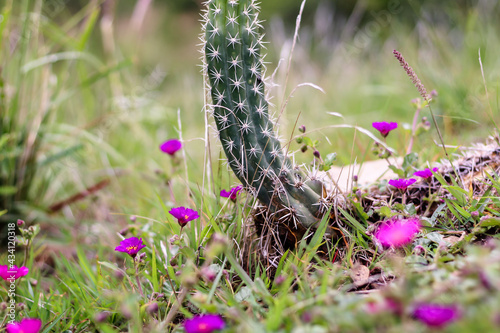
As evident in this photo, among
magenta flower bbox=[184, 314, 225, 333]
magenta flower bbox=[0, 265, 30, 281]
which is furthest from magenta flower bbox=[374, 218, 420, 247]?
magenta flower bbox=[0, 265, 30, 281]

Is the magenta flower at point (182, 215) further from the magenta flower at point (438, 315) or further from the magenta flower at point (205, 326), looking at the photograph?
the magenta flower at point (438, 315)

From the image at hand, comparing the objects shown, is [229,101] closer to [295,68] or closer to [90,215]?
[90,215]

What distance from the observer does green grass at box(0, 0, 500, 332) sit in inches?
35.8

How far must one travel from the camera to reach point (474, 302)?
732 mm

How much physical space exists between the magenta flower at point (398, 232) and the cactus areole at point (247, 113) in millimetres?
220

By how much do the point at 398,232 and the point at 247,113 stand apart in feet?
1.84

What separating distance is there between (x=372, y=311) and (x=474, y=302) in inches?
6.6

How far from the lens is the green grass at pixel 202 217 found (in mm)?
909

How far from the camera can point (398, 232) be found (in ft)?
3.63

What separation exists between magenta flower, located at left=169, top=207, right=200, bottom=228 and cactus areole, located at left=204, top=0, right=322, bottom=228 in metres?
0.20

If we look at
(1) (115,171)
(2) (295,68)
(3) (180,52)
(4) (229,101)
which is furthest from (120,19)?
(4) (229,101)

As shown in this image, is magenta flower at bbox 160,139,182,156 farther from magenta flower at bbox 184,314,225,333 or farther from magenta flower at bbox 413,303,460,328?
magenta flower at bbox 413,303,460,328

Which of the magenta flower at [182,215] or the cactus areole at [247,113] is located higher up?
the cactus areole at [247,113]

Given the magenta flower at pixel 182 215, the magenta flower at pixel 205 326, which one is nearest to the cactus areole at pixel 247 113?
the magenta flower at pixel 182 215
